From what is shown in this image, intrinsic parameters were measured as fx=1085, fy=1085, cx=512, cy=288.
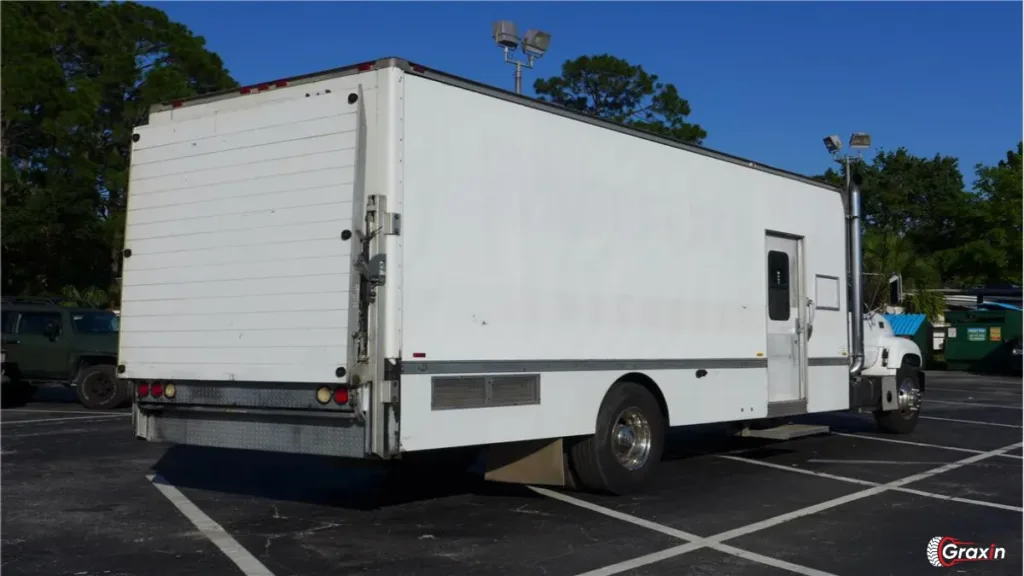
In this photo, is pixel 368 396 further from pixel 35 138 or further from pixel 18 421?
pixel 35 138

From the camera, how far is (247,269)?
8016 millimetres

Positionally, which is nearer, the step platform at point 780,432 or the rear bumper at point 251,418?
the rear bumper at point 251,418

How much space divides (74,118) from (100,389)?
18.1 m

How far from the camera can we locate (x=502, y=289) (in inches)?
321

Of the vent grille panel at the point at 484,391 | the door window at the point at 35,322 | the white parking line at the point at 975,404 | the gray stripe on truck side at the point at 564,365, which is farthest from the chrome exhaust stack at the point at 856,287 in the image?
the door window at the point at 35,322

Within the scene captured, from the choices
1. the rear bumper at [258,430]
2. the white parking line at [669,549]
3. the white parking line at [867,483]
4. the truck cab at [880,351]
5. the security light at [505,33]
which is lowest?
the white parking line at [669,549]

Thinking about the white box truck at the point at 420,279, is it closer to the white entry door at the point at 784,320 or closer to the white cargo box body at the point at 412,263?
the white cargo box body at the point at 412,263

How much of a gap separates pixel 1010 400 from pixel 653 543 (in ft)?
53.9

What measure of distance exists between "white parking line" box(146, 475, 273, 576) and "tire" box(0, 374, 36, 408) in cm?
1001

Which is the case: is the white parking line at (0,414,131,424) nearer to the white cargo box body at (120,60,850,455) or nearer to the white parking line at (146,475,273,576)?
the white parking line at (146,475,273,576)

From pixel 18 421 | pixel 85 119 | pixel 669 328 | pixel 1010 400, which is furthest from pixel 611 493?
pixel 85 119

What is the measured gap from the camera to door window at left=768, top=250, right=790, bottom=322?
37.8 ft

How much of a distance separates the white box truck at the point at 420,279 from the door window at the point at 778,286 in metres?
1.24

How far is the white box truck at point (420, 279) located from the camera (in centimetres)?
746
